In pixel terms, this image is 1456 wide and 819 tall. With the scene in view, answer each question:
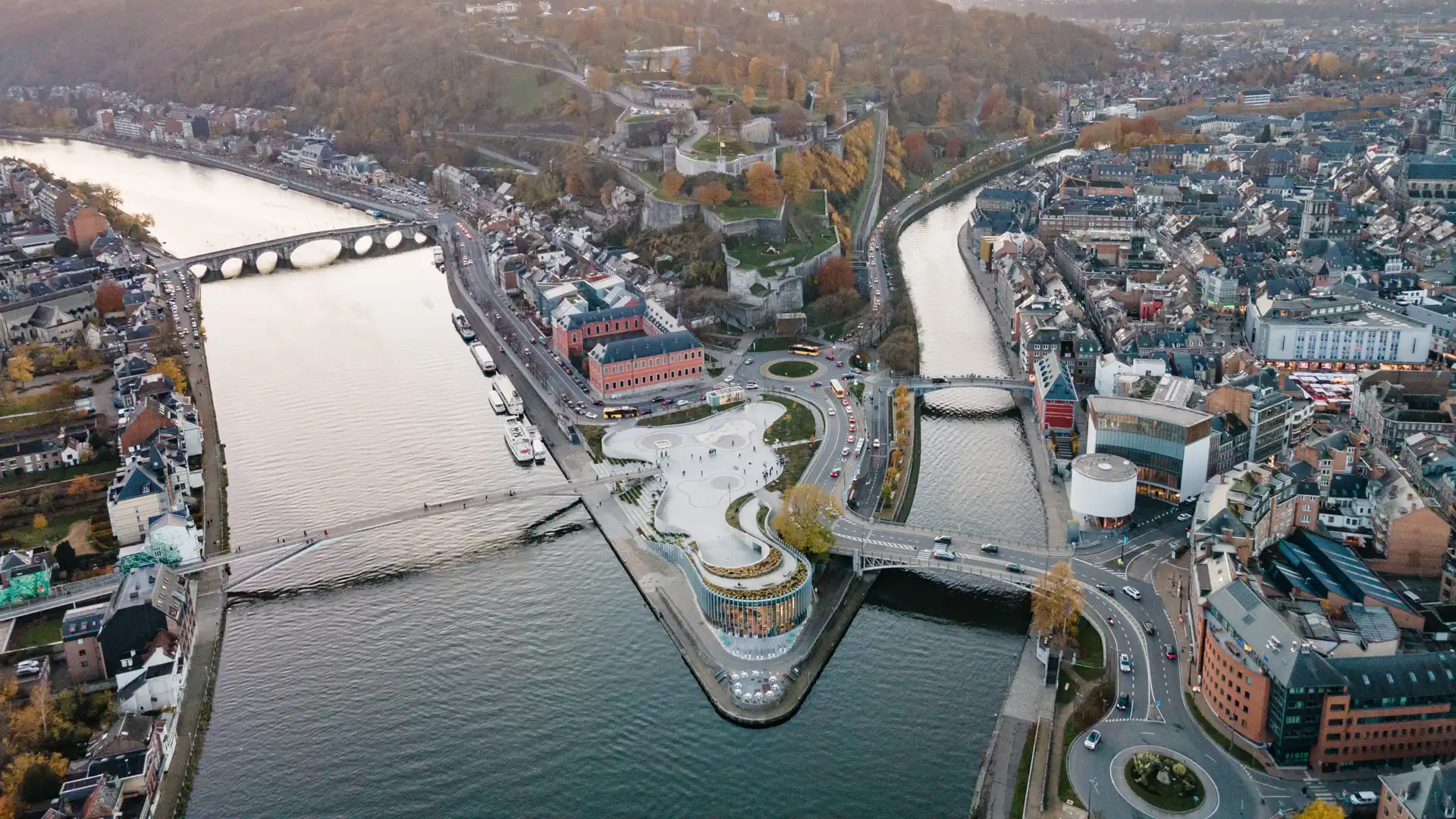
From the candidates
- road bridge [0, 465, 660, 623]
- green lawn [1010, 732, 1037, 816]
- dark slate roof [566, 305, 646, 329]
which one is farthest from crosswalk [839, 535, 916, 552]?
dark slate roof [566, 305, 646, 329]

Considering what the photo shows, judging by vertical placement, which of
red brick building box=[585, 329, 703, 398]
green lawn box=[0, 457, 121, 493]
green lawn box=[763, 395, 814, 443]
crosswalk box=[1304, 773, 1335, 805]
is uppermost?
red brick building box=[585, 329, 703, 398]

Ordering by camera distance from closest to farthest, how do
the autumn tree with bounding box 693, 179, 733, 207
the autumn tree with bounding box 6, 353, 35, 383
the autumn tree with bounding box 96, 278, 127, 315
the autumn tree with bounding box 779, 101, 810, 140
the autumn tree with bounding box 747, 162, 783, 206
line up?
the autumn tree with bounding box 6, 353, 35, 383
the autumn tree with bounding box 96, 278, 127, 315
the autumn tree with bounding box 693, 179, 733, 207
the autumn tree with bounding box 747, 162, 783, 206
the autumn tree with bounding box 779, 101, 810, 140

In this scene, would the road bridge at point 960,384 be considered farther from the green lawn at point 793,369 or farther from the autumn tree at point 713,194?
the autumn tree at point 713,194

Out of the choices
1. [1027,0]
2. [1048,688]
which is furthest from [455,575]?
[1027,0]

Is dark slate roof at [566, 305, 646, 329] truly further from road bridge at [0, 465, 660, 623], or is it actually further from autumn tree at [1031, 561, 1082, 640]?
autumn tree at [1031, 561, 1082, 640]

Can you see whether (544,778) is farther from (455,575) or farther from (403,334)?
(403,334)

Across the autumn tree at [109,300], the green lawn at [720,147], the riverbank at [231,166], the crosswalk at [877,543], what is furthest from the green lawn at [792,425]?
the riverbank at [231,166]

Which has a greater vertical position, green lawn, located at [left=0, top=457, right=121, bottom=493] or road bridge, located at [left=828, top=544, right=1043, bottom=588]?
green lawn, located at [left=0, top=457, right=121, bottom=493]
